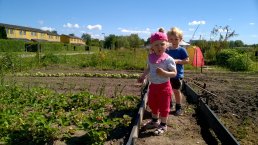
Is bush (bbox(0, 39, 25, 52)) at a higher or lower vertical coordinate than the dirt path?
higher

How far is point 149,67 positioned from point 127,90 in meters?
4.01

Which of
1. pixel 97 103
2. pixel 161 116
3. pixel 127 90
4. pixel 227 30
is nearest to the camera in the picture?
pixel 161 116

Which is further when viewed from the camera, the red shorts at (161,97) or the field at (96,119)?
the red shorts at (161,97)

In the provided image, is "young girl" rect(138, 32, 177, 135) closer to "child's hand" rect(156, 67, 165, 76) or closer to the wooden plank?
"child's hand" rect(156, 67, 165, 76)

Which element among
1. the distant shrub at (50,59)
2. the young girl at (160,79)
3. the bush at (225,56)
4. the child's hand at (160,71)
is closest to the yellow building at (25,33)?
the distant shrub at (50,59)

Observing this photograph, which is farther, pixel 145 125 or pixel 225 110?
pixel 225 110

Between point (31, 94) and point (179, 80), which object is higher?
point (179, 80)

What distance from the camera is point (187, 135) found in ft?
15.7

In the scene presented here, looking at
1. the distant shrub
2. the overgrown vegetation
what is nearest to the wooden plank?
the overgrown vegetation

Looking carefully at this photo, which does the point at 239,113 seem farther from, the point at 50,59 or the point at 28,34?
the point at 28,34

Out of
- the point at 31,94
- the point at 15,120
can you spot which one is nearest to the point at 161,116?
the point at 15,120

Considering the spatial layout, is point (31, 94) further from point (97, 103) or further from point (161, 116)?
A: point (161, 116)

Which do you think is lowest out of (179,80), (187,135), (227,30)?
(187,135)

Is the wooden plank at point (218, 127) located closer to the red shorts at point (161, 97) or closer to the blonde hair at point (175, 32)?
the red shorts at point (161, 97)
